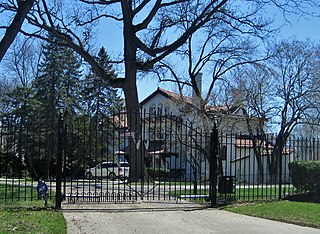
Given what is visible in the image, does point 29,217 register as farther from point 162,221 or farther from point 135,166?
point 135,166

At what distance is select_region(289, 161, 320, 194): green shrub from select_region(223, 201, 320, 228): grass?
1.68 metres

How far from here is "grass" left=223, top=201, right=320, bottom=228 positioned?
1102 cm

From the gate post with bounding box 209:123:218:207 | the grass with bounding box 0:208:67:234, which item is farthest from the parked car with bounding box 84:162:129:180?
the grass with bounding box 0:208:67:234

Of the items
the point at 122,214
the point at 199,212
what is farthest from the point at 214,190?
the point at 122,214

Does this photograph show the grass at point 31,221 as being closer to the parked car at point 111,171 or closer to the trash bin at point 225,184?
the parked car at point 111,171

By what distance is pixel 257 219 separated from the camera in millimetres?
11359

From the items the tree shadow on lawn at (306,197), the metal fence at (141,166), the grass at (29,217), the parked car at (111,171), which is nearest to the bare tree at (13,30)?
the metal fence at (141,166)

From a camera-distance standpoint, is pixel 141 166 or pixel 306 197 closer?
pixel 306 197

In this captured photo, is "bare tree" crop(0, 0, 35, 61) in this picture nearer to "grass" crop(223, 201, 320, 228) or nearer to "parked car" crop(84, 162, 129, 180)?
"parked car" crop(84, 162, 129, 180)

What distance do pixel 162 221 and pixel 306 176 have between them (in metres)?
6.62

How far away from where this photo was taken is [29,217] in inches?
395

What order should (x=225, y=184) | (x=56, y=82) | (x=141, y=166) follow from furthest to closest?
1. (x=56, y=82)
2. (x=141, y=166)
3. (x=225, y=184)

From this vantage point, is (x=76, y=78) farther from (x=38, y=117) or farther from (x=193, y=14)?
(x=193, y=14)

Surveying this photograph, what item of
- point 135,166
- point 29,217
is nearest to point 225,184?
point 135,166
